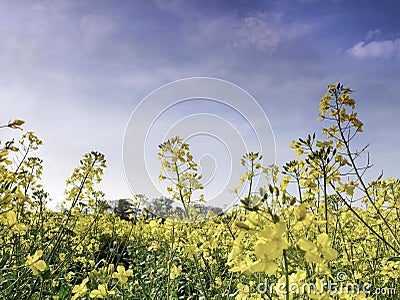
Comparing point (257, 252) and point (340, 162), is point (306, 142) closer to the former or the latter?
point (340, 162)

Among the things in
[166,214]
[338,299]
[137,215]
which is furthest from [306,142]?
[137,215]

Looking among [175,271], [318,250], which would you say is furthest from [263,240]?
[175,271]

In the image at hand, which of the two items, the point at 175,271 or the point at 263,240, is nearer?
the point at 263,240

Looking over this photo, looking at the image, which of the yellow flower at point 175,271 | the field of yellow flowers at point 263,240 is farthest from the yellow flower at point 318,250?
the yellow flower at point 175,271

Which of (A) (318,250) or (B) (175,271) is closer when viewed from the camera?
(A) (318,250)

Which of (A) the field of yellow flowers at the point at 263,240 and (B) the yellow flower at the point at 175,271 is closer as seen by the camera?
(A) the field of yellow flowers at the point at 263,240

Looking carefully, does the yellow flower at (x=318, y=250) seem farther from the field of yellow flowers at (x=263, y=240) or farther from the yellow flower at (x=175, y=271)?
the yellow flower at (x=175, y=271)

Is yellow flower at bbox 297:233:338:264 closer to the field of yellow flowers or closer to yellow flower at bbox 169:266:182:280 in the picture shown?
the field of yellow flowers

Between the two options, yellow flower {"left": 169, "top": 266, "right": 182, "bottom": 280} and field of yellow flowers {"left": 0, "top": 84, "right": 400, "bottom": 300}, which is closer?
field of yellow flowers {"left": 0, "top": 84, "right": 400, "bottom": 300}

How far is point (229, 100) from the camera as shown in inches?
145

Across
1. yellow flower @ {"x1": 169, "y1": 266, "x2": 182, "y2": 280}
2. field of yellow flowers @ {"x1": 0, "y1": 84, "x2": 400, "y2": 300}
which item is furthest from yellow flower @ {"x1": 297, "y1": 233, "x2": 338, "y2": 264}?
yellow flower @ {"x1": 169, "y1": 266, "x2": 182, "y2": 280}

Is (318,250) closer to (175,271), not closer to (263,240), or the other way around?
(263,240)

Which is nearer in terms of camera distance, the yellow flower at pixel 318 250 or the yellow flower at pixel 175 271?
the yellow flower at pixel 318 250

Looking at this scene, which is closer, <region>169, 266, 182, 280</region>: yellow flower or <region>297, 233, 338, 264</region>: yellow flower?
<region>297, 233, 338, 264</region>: yellow flower
